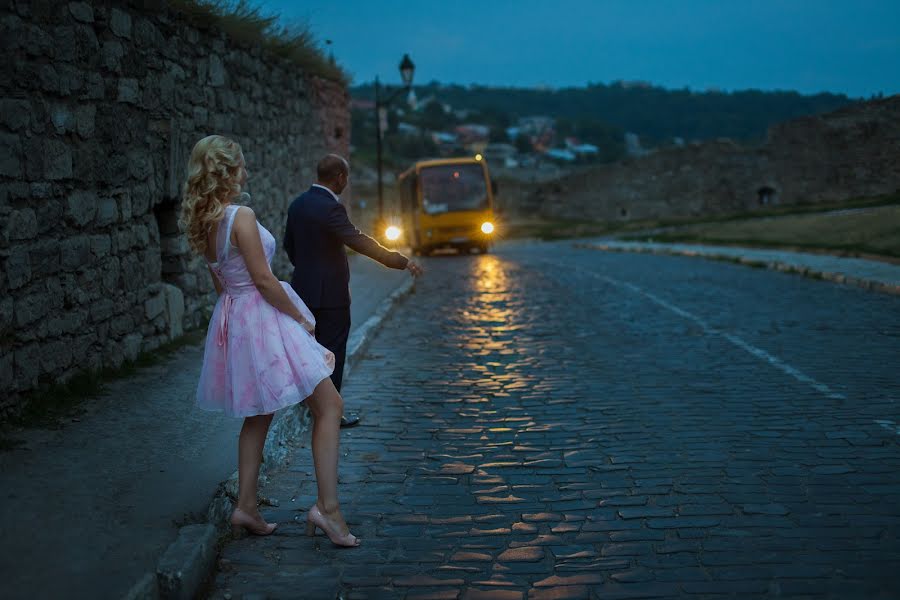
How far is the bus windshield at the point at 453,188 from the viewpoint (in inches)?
1181

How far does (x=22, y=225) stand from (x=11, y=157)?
1.41 feet

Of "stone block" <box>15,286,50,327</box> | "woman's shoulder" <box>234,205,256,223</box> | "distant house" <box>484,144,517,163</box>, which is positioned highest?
"distant house" <box>484,144,517,163</box>

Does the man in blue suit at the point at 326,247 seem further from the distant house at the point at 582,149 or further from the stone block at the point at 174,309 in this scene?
the distant house at the point at 582,149

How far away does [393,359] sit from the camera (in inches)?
376

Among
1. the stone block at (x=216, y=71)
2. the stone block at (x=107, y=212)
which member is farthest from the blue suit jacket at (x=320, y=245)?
the stone block at (x=216, y=71)

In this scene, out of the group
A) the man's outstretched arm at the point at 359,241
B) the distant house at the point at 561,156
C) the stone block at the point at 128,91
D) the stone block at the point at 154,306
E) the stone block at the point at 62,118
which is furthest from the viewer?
the distant house at the point at 561,156

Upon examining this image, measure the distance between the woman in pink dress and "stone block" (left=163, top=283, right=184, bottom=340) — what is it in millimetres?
4678

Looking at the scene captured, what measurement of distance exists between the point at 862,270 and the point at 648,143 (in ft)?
450

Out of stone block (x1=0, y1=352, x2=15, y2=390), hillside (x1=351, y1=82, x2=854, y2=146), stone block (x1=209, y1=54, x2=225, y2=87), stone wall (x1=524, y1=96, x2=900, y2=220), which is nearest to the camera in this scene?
stone block (x1=0, y1=352, x2=15, y2=390)

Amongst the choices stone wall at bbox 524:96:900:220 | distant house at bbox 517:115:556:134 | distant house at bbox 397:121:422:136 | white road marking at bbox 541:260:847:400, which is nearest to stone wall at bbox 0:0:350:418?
white road marking at bbox 541:260:847:400

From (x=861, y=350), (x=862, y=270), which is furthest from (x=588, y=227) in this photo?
(x=861, y=350)

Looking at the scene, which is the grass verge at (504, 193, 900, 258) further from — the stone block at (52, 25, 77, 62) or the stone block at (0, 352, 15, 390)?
the stone block at (0, 352, 15, 390)

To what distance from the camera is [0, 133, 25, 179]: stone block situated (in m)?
5.87

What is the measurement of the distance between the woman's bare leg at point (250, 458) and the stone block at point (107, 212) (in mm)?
3504
